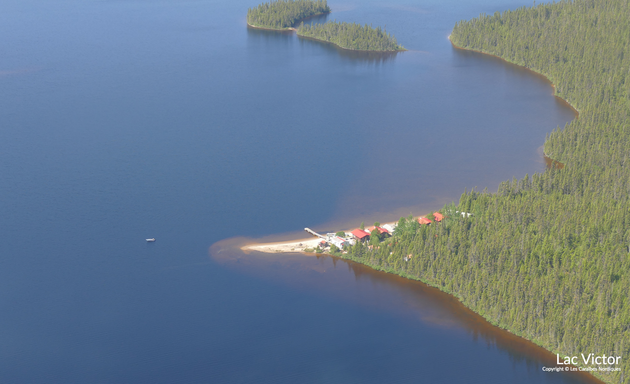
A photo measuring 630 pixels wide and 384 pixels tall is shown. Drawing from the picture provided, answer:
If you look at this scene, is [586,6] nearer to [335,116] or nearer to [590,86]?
[590,86]

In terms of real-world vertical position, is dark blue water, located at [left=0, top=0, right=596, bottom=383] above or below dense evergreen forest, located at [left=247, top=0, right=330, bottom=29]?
below

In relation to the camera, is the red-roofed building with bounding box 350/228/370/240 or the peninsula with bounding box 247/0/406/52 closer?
the red-roofed building with bounding box 350/228/370/240

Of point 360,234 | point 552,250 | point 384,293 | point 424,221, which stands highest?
point 552,250

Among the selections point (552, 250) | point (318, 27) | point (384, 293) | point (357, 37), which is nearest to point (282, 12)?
point (318, 27)

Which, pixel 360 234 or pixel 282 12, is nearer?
pixel 360 234

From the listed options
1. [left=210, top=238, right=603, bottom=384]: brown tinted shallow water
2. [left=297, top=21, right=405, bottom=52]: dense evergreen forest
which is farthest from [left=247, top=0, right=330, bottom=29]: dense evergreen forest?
[left=210, top=238, right=603, bottom=384]: brown tinted shallow water

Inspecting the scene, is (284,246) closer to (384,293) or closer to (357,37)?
(384,293)

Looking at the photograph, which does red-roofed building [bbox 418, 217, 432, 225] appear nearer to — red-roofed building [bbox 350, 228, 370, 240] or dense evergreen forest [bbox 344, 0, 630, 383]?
dense evergreen forest [bbox 344, 0, 630, 383]
